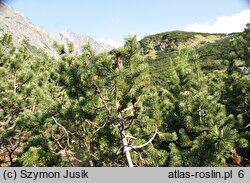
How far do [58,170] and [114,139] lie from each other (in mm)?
4954

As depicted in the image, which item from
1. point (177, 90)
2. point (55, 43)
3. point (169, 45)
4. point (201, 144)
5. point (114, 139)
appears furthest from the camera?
point (169, 45)

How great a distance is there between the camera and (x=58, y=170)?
473cm

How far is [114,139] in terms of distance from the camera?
964 centimetres

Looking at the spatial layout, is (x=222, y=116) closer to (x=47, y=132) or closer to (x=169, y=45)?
(x=47, y=132)

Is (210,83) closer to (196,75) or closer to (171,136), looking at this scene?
(196,75)

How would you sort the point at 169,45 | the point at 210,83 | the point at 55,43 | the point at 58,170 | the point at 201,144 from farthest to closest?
the point at 169,45, the point at 210,83, the point at 55,43, the point at 201,144, the point at 58,170

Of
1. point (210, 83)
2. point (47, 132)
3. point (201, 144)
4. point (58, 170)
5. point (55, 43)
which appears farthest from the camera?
point (210, 83)

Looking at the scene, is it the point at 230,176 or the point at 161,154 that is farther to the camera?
the point at 161,154

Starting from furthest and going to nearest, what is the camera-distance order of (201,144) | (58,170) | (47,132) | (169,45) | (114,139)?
(169,45) < (47,132) < (114,139) < (201,144) < (58,170)

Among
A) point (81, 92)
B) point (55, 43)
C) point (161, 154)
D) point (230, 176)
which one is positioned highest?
point (55, 43)

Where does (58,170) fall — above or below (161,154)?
above

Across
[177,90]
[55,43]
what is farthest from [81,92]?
[177,90]

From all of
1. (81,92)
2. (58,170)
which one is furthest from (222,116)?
(58,170)

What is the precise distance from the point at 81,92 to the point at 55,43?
1.47 metres
